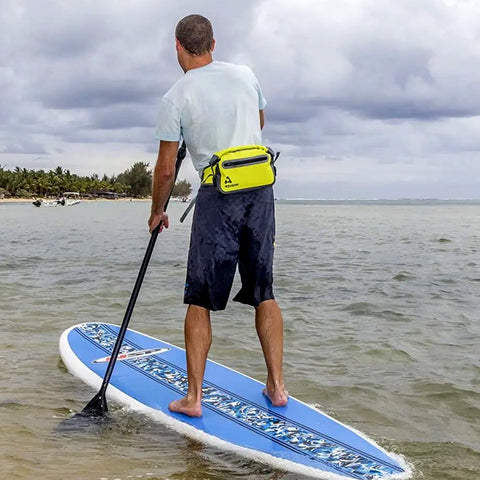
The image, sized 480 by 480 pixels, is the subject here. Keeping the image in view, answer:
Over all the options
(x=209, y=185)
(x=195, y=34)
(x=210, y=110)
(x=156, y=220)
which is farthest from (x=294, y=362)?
(x=195, y=34)

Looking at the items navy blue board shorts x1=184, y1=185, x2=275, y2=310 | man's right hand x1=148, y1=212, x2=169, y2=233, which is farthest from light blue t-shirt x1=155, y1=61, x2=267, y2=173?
man's right hand x1=148, y1=212, x2=169, y2=233

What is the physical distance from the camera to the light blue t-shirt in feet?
13.4

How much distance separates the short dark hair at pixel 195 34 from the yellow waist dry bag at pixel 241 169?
28.1 inches

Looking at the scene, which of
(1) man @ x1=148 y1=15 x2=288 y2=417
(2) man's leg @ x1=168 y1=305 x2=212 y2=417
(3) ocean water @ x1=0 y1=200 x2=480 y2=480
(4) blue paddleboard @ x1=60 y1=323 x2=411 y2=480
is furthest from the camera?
(2) man's leg @ x1=168 y1=305 x2=212 y2=417

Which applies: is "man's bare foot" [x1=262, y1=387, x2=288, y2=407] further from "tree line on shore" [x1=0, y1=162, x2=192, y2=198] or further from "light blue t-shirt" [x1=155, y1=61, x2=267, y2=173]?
"tree line on shore" [x1=0, y1=162, x2=192, y2=198]

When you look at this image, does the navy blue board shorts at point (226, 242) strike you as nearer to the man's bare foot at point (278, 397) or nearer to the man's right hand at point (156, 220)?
the man's right hand at point (156, 220)

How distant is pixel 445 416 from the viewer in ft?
16.2

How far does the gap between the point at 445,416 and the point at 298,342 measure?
8.25 ft

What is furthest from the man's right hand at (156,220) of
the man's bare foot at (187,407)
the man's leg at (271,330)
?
the man's bare foot at (187,407)

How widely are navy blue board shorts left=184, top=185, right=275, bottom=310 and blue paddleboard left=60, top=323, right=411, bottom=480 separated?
0.87 meters

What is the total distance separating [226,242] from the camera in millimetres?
4137

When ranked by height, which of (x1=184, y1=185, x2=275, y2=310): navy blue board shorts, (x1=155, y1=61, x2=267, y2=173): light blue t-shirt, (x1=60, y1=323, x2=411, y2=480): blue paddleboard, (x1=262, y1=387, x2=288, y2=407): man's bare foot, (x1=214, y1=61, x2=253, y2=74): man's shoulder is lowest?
(x1=60, y1=323, x2=411, y2=480): blue paddleboard

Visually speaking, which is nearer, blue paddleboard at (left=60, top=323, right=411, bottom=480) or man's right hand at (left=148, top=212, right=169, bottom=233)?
blue paddleboard at (left=60, top=323, right=411, bottom=480)

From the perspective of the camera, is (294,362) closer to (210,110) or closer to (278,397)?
(278,397)
